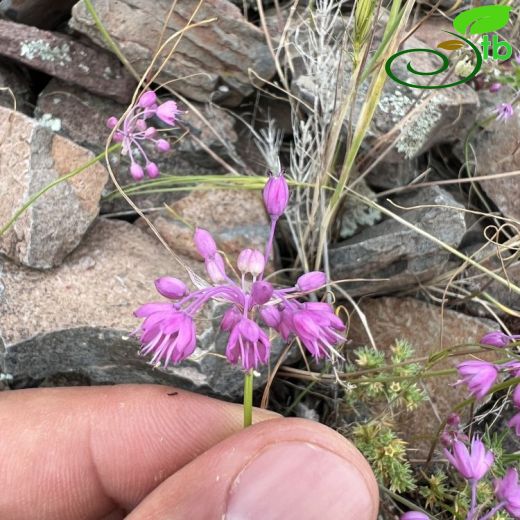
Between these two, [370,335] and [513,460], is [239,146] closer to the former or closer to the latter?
[370,335]

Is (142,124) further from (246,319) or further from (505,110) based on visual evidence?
(505,110)

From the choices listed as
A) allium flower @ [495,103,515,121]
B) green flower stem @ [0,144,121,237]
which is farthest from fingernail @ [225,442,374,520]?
allium flower @ [495,103,515,121]

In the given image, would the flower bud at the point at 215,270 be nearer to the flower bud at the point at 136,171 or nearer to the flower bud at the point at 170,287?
the flower bud at the point at 170,287

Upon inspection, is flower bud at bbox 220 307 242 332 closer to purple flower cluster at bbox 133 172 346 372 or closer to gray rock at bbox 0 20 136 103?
purple flower cluster at bbox 133 172 346 372

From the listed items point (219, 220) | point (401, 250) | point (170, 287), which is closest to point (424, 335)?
point (401, 250)

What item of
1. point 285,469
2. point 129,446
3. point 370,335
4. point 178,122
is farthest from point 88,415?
point 178,122

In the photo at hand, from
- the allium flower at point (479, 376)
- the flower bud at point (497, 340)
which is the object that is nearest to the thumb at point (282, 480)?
the allium flower at point (479, 376)
